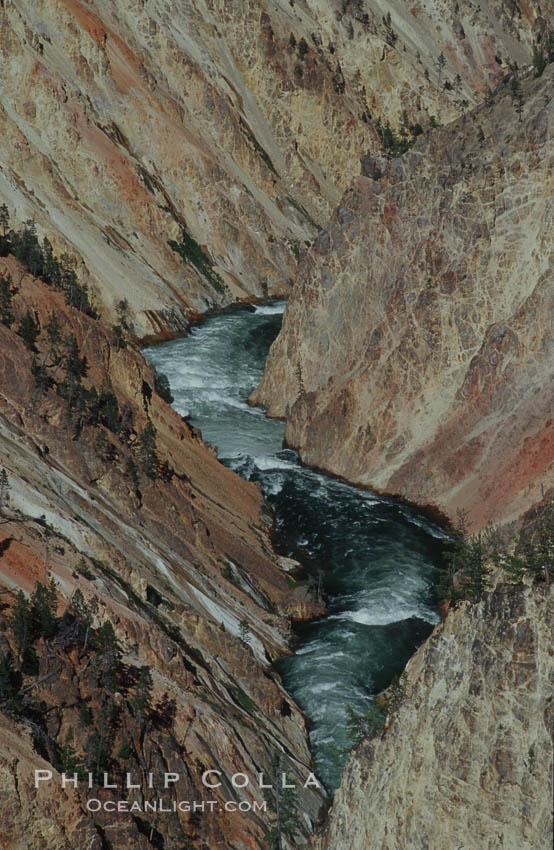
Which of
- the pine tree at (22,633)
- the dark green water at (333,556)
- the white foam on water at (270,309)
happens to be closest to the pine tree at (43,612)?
the pine tree at (22,633)

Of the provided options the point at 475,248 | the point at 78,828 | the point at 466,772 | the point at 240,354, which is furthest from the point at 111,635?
the point at 240,354

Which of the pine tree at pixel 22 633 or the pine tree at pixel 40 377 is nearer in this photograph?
the pine tree at pixel 22 633

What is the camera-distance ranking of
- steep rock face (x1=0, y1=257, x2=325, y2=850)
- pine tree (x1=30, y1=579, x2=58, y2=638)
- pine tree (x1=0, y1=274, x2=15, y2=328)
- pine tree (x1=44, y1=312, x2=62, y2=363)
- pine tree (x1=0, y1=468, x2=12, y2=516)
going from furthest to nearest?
pine tree (x1=0, y1=274, x2=15, y2=328) < pine tree (x1=44, y1=312, x2=62, y2=363) < pine tree (x1=0, y1=468, x2=12, y2=516) < pine tree (x1=30, y1=579, x2=58, y2=638) < steep rock face (x1=0, y1=257, x2=325, y2=850)

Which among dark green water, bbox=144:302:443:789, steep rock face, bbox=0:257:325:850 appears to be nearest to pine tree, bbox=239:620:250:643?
steep rock face, bbox=0:257:325:850

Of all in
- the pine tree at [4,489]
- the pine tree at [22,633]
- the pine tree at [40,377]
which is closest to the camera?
the pine tree at [22,633]

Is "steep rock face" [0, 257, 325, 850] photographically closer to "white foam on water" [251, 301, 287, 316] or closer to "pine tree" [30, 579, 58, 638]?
"pine tree" [30, 579, 58, 638]

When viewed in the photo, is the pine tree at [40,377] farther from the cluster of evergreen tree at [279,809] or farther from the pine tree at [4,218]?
the pine tree at [4,218]

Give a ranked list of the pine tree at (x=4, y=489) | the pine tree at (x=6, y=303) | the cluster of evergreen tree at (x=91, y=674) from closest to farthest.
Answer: the cluster of evergreen tree at (x=91, y=674) < the pine tree at (x=4, y=489) < the pine tree at (x=6, y=303)
